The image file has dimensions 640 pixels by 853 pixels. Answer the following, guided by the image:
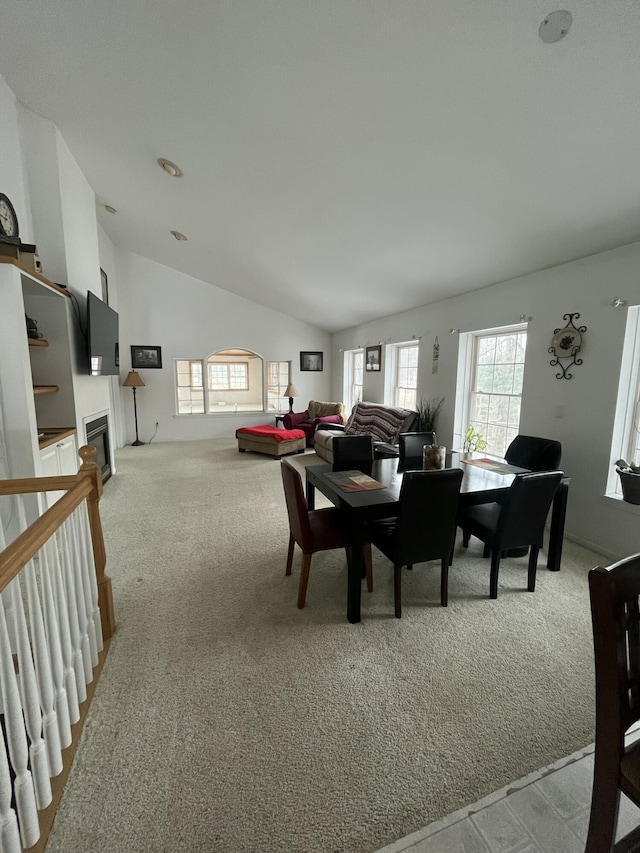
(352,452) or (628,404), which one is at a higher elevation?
(628,404)

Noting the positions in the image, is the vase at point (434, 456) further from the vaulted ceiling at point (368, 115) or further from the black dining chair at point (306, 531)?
the vaulted ceiling at point (368, 115)

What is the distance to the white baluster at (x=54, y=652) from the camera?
48.8 inches

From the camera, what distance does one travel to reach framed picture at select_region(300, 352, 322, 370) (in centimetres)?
823

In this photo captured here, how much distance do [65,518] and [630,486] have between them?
11.2 feet

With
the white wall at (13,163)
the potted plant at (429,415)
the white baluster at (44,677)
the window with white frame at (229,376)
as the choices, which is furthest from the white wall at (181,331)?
the white baluster at (44,677)

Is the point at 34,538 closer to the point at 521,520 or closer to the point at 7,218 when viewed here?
the point at 521,520

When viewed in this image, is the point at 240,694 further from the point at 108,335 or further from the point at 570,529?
the point at 108,335

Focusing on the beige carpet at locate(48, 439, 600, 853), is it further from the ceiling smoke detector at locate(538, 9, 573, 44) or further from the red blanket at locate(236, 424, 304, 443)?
the red blanket at locate(236, 424, 304, 443)

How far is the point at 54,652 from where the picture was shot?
50.5 inches

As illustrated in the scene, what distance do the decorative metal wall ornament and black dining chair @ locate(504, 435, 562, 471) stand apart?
0.64 m

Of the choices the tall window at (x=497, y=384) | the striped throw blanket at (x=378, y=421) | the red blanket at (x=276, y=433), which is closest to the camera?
the tall window at (x=497, y=384)

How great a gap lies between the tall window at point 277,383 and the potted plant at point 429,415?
3885mm

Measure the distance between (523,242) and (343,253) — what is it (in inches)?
Result: 75.7

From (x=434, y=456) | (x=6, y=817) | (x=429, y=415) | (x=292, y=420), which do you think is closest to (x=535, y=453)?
(x=434, y=456)
